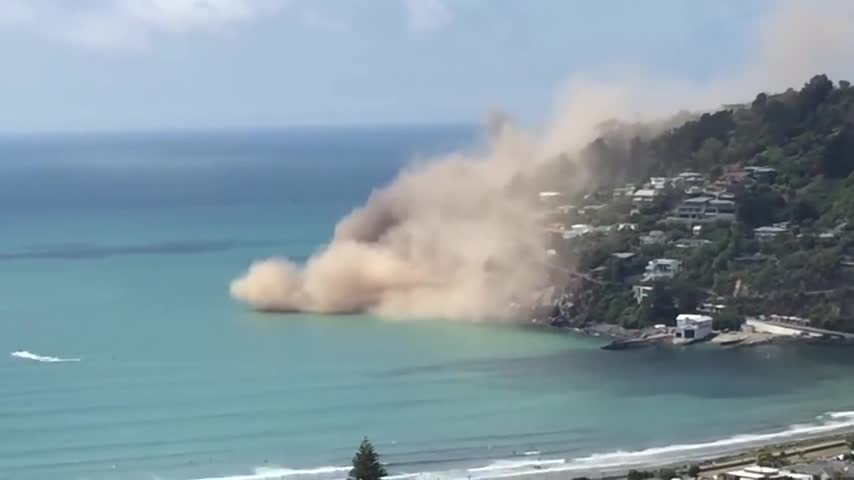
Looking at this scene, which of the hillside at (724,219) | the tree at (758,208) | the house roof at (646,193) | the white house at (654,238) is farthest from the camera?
the house roof at (646,193)

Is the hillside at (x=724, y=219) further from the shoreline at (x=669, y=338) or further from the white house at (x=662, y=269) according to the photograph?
the shoreline at (x=669, y=338)

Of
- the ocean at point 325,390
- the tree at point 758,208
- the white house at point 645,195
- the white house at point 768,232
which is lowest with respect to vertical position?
the ocean at point 325,390

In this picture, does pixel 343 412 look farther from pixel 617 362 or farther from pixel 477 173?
pixel 477 173

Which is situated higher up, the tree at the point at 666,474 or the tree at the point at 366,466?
the tree at the point at 366,466

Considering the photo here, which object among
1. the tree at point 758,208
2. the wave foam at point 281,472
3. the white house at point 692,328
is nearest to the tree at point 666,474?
the wave foam at point 281,472

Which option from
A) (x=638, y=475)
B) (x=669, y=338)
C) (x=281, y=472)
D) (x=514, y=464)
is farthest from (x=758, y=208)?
(x=281, y=472)

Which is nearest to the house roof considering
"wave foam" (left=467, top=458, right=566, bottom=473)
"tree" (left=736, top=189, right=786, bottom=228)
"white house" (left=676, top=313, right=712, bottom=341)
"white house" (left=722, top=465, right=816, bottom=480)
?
"tree" (left=736, top=189, right=786, bottom=228)
